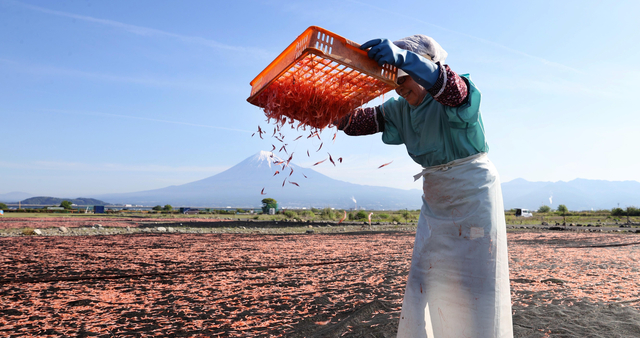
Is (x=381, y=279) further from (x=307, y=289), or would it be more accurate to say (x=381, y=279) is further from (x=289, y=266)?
(x=289, y=266)

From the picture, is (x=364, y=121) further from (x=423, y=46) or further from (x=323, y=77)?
(x=423, y=46)

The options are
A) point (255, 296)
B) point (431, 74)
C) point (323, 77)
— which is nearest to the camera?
point (431, 74)


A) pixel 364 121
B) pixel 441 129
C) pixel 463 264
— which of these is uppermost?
pixel 364 121

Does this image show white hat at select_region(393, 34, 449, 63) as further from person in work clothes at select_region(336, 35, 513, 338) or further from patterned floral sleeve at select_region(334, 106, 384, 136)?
patterned floral sleeve at select_region(334, 106, 384, 136)

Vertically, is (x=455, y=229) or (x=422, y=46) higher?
(x=422, y=46)

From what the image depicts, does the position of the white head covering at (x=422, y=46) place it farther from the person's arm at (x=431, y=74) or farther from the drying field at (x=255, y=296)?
the drying field at (x=255, y=296)

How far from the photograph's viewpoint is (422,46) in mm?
1752

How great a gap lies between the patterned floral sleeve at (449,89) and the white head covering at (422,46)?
26 cm

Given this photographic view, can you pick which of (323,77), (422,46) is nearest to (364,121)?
(323,77)

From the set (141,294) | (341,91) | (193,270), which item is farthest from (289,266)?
(341,91)

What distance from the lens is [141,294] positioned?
4145mm

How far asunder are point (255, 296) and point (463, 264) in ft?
10.1

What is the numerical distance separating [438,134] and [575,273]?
593cm

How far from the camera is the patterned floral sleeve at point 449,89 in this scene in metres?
1.49
